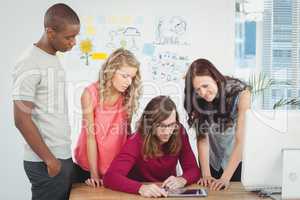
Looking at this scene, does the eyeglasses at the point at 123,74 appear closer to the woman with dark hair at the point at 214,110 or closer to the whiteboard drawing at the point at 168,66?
the woman with dark hair at the point at 214,110

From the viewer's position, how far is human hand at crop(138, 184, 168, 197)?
6.78ft

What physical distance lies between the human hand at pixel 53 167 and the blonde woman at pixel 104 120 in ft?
0.92

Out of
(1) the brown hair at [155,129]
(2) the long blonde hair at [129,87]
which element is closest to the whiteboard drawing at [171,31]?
(2) the long blonde hair at [129,87]

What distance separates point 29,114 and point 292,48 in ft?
Result: 9.98

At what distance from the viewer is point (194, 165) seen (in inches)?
93.4

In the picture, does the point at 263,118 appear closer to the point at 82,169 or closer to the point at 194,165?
the point at 194,165

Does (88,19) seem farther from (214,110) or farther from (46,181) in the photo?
(46,181)

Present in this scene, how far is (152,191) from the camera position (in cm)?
207

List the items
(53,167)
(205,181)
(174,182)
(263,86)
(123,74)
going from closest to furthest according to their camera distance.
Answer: (53,167) < (174,182) < (205,181) < (123,74) < (263,86)

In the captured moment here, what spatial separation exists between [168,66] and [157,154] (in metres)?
1.64

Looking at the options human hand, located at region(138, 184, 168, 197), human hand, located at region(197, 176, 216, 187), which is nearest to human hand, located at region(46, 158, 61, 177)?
human hand, located at region(138, 184, 168, 197)

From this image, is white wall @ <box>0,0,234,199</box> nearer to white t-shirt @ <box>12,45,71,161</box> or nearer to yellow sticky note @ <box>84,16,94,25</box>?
yellow sticky note @ <box>84,16,94,25</box>

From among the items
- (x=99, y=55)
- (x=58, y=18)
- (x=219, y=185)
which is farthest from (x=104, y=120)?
(x=99, y=55)

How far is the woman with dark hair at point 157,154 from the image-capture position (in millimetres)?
2238
